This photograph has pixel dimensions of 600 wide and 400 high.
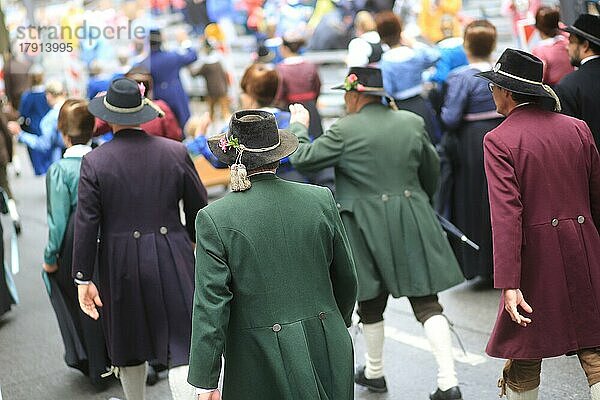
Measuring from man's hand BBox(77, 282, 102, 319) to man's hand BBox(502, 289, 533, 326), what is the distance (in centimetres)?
198

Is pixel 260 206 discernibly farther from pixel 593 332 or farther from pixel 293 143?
pixel 593 332

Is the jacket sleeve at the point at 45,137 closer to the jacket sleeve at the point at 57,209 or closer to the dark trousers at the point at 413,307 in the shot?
the jacket sleeve at the point at 57,209

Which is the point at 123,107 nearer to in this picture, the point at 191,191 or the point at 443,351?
the point at 191,191

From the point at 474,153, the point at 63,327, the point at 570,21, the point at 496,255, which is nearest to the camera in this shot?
the point at 496,255

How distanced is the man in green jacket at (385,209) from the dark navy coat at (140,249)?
0.86 meters

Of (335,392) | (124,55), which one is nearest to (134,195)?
(335,392)

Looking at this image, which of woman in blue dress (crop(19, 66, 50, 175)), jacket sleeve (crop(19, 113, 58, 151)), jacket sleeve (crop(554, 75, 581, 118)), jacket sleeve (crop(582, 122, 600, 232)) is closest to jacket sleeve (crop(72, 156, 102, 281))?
jacket sleeve (crop(582, 122, 600, 232))

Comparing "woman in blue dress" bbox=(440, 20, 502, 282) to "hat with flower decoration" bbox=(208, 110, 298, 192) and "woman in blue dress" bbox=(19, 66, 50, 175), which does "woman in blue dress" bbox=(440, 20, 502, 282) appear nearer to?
"hat with flower decoration" bbox=(208, 110, 298, 192)

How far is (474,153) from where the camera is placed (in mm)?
7105

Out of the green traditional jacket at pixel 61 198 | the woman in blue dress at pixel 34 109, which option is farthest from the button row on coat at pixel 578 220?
→ the woman in blue dress at pixel 34 109

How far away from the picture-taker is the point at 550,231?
3.94 meters

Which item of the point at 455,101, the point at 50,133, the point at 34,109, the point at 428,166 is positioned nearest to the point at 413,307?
the point at 428,166

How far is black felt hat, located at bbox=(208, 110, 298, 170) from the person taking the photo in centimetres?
343

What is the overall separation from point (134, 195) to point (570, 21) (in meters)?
3.33
